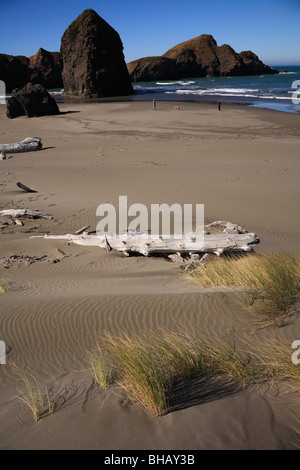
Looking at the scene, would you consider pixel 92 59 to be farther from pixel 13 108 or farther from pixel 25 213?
pixel 25 213

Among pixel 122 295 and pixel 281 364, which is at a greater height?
pixel 281 364

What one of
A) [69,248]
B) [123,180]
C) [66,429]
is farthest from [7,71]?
[66,429]

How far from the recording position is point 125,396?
291cm

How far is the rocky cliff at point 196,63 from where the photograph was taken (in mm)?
100750

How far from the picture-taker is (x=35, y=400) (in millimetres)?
2865

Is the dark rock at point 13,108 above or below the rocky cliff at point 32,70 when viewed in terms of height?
below

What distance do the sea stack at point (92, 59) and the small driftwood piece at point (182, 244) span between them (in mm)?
48667

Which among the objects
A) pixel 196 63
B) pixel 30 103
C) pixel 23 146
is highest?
pixel 196 63

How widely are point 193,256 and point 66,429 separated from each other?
379 centimetres

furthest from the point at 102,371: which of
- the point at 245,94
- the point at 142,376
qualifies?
the point at 245,94

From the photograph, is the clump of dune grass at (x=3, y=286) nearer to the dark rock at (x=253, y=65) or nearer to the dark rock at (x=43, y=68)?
the dark rock at (x=43, y=68)

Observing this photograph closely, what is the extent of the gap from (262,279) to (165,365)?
80.0 inches

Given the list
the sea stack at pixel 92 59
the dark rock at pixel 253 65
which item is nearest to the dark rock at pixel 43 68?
the sea stack at pixel 92 59

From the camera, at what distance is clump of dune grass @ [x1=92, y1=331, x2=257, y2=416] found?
9.11 feet
